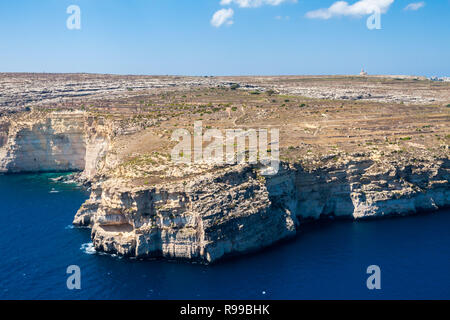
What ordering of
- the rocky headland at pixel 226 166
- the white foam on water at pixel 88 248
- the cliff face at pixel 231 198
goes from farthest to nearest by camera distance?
the white foam on water at pixel 88 248
the rocky headland at pixel 226 166
the cliff face at pixel 231 198

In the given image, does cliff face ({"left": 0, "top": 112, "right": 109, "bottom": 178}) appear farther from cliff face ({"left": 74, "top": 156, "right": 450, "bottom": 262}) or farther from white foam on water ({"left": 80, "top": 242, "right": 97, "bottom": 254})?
white foam on water ({"left": 80, "top": 242, "right": 97, "bottom": 254})

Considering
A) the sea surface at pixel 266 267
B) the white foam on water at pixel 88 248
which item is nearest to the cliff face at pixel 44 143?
the sea surface at pixel 266 267

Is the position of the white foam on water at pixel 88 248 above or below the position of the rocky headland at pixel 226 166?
below

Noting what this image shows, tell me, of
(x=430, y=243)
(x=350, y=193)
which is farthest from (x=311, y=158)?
(x=430, y=243)

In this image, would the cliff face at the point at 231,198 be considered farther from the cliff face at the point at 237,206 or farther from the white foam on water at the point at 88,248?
the white foam on water at the point at 88,248

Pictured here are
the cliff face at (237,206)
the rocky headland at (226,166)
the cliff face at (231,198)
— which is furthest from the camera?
the rocky headland at (226,166)

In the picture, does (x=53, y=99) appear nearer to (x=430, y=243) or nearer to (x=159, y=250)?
(x=159, y=250)

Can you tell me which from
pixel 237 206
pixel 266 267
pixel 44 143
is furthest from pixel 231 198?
pixel 44 143
